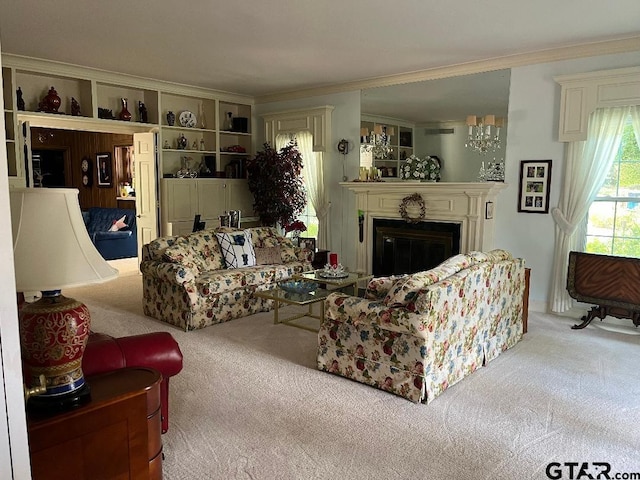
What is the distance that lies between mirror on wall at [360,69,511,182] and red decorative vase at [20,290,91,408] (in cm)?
483

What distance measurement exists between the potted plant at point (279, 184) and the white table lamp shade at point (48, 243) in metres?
5.45

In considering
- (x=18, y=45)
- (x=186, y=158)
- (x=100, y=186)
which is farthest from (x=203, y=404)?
(x=100, y=186)

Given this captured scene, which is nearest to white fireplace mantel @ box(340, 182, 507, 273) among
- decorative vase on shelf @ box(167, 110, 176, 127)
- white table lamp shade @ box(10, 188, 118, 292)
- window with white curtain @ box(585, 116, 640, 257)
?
window with white curtain @ box(585, 116, 640, 257)

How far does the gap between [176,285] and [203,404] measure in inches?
70.0

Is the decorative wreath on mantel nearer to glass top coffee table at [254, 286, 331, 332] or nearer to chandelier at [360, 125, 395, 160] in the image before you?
chandelier at [360, 125, 395, 160]

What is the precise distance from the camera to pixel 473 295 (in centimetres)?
351

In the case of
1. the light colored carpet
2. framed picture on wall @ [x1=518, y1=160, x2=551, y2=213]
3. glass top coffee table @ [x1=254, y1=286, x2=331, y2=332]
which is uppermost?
framed picture on wall @ [x1=518, y1=160, x2=551, y2=213]

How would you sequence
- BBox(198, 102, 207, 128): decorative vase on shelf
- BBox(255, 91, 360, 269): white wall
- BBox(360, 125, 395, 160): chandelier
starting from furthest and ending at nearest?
BBox(198, 102, 207, 128): decorative vase on shelf → BBox(255, 91, 360, 269): white wall → BBox(360, 125, 395, 160): chandelier

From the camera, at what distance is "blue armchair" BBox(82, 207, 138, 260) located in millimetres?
8734

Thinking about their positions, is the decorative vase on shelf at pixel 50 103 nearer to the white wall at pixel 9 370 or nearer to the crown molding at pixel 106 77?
the crown molding at pixel 106 77

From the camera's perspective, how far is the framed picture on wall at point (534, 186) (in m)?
5.29

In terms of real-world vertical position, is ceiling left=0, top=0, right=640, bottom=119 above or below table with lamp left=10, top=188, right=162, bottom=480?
above

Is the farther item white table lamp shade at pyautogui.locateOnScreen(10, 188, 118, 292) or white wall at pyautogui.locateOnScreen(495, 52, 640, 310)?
white wall at pyautogui.locateOnScreen(495, 52, 640, 310)

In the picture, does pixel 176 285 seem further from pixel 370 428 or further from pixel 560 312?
pixel 560 312
